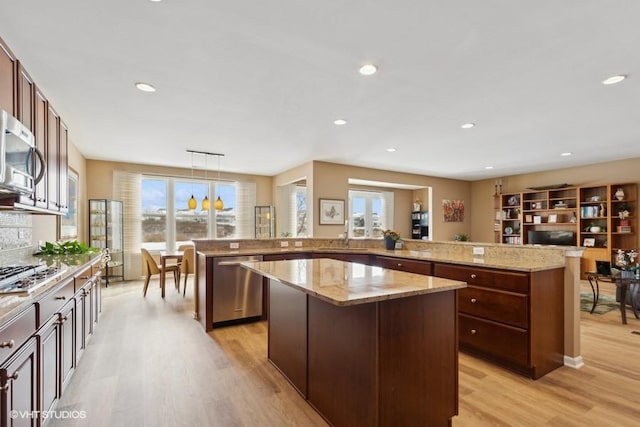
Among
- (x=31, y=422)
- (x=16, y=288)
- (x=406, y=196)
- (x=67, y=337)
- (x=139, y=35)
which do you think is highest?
(x=139, y=35)

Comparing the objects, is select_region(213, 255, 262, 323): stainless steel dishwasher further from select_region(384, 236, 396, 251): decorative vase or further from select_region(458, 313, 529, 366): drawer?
select_region(458, 313, 529, 366): drawer

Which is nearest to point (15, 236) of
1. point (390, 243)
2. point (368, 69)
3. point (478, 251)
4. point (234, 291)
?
point (234, 291)

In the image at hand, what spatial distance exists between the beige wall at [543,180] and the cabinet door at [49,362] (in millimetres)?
9156

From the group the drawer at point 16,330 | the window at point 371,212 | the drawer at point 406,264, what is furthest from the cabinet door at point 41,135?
the window at point 371,212

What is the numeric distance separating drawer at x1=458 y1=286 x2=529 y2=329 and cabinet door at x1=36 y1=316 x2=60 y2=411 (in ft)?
10.1

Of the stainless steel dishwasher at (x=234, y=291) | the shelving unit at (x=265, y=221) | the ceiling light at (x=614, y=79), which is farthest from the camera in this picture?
the shelving unit at (x=265, y=221)

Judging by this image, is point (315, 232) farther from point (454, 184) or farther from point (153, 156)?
point (454, 184)

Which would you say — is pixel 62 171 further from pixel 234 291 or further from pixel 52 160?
pixel 234 291

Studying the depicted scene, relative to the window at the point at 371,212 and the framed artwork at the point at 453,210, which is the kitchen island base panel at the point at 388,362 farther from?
the window at the point at 371,212

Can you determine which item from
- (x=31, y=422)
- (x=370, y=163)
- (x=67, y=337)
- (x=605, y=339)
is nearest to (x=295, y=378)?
(x=31, y=422)

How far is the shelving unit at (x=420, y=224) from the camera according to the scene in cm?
892

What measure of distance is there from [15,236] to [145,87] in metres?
1.84

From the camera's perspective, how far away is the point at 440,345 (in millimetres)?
1815

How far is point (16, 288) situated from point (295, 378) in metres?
1.79
